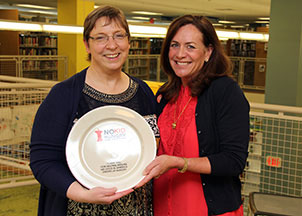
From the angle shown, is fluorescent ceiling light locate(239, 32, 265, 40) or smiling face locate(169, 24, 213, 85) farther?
→ fluorescent ceiling light locate(239, 32, 265, 40)

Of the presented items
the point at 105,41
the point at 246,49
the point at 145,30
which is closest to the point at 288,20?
the point at 145,30

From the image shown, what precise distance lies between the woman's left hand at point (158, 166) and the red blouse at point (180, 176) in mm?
175

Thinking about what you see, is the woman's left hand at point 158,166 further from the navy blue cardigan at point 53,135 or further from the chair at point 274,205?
the chair at point 274,205

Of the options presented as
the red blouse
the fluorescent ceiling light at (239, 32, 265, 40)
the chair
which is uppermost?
the fluorescent ceiling light at (239, 32, 265, 40)

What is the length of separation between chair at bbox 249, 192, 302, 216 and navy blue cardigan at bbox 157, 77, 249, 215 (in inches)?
25.0

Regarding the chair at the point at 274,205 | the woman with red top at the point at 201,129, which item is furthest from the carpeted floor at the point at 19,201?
the woman with red top at the point at 201,129

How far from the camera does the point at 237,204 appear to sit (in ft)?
5.11

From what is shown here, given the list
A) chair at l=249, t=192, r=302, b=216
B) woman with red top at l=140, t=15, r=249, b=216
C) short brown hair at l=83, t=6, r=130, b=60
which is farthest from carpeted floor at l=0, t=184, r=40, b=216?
short brown hair at l=83, t=6, r=130, b=60

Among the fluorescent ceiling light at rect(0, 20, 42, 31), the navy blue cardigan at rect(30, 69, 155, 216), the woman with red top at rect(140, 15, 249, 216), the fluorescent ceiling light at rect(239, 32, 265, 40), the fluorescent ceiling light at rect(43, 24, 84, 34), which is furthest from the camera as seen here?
the fluorescent ceiling light at rect(239, 32, 265, 40)

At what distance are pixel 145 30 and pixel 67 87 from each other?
4.69 m

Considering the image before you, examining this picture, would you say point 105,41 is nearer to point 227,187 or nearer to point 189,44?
point 189,44

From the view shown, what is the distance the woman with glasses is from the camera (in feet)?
4.46

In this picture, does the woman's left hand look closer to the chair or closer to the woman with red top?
the woman with red top

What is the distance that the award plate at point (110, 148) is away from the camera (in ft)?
4.28
